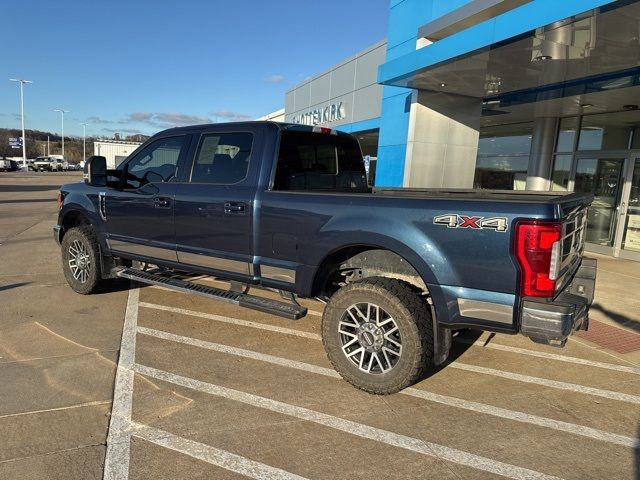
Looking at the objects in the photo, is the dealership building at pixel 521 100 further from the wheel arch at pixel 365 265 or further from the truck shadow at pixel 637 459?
the truck shadow at pixel 637 459

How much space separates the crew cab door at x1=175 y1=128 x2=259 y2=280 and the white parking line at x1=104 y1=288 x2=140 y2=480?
39.3 inches

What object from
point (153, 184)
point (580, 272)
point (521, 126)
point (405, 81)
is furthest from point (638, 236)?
point (153, 184)

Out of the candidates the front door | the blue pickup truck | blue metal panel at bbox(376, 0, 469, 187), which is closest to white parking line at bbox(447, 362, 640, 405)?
the blue pickup truck

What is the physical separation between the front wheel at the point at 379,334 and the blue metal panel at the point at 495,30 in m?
4.61

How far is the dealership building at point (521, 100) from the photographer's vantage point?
6.98m

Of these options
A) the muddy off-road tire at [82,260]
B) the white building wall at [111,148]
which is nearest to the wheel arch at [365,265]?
the muddy off-road tire at [82,260]

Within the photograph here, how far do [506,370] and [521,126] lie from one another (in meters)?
11.2

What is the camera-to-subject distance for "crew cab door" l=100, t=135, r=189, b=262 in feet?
16.6

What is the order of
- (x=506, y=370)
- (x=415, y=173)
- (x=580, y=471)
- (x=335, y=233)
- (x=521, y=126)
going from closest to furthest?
(x=580, y=471) → (x=335, y=233) → (x=506, y=370) → (x=415, y=173) → (x=521, y=126)

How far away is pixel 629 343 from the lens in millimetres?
5301

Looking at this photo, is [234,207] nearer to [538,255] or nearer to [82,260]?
[538,255]

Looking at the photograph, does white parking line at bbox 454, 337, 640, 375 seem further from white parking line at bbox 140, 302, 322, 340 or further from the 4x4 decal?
the 4x4 decal

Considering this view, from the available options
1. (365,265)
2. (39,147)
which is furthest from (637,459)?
(39,147)

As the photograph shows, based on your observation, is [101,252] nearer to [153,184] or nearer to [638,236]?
[153,184]
